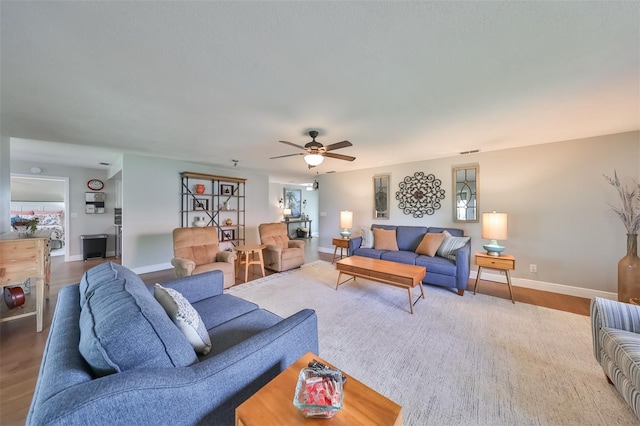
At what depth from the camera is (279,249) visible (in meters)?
4.28

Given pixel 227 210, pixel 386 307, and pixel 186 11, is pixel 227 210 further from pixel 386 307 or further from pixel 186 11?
pixel 186 11

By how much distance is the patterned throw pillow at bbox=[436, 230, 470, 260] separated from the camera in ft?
11.8

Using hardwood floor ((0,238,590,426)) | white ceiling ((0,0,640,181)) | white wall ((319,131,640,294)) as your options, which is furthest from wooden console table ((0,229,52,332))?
white wall ((319,131,640,294))

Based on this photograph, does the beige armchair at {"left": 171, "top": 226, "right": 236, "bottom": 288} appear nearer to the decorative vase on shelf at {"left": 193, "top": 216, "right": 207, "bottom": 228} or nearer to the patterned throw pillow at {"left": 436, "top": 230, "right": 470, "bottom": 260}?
the decorative vase on shelf at {"left": 193, "top": 216, "right": 207, "bottom": 228}

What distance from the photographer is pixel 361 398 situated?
0.84 metres

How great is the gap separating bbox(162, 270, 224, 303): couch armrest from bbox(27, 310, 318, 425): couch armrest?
1.19m

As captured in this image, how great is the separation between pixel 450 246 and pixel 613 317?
211 centimetres

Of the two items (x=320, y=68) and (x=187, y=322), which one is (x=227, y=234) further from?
(x=320, y=68)

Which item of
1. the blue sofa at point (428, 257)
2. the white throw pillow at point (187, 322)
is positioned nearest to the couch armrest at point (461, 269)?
the blue sofa at point (428, 257)

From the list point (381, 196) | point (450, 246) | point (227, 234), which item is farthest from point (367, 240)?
point (227, 234)

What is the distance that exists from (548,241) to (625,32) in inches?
125

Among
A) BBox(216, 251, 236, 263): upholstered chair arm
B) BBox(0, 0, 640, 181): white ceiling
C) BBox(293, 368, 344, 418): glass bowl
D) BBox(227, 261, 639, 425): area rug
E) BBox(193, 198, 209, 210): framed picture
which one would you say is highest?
BBox(0, 0, 640, 181): white ceiling

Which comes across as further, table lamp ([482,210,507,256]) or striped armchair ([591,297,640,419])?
table lamp ([482,210,507,256])

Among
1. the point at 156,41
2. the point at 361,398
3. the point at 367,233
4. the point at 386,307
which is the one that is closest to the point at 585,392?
the point at 386,307
